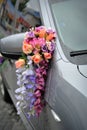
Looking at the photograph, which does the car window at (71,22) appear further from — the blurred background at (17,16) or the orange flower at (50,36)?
the blurred background at (17,16)

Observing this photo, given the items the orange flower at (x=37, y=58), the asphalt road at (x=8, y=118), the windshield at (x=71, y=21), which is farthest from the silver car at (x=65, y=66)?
the asphalt road at (x=8, y=118)

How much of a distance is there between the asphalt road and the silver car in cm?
131

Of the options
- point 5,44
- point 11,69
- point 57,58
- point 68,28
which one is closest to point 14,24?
point 11,69

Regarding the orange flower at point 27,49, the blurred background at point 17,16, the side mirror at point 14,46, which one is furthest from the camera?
the blurred background at point 17,16

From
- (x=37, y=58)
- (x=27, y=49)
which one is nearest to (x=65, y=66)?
(x=37, y=58)

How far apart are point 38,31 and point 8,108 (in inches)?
112

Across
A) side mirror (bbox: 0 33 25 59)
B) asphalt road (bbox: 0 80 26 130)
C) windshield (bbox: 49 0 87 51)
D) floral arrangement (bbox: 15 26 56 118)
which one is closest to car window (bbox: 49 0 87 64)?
windshield (bbox: 49 0 87 51)

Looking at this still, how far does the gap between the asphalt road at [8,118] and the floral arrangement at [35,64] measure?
200 cm

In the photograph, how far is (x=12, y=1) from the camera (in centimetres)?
543

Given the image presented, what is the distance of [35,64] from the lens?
349cm

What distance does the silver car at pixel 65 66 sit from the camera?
286 centimetres

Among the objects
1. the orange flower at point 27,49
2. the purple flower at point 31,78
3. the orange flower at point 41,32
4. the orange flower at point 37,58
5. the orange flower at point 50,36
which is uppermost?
Result: the orange flower at point 41,32

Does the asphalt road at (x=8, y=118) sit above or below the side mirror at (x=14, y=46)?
below

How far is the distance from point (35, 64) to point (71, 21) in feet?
1.58
